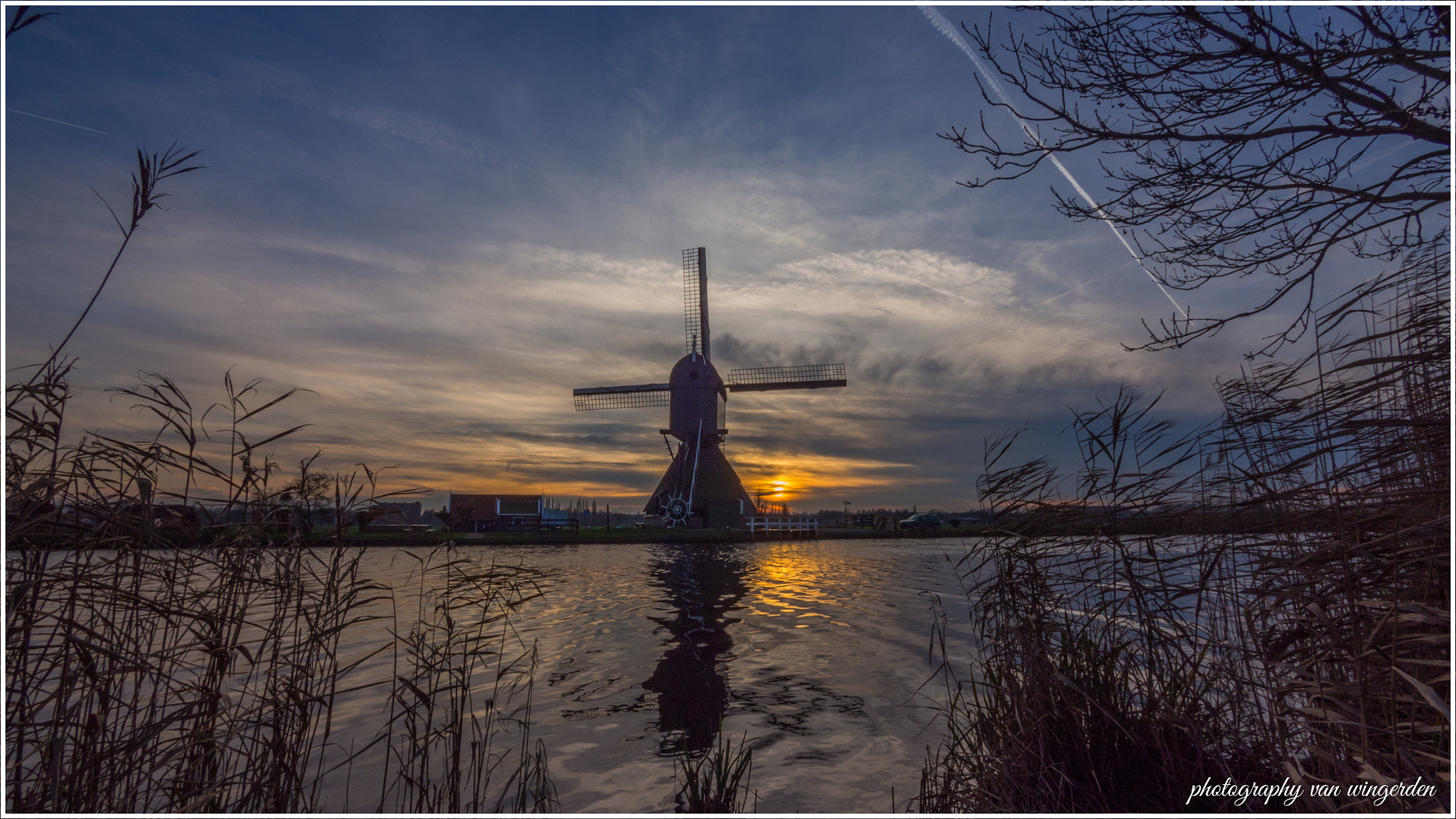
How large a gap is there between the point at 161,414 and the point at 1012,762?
5.75m

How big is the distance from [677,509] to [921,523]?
83.5ft

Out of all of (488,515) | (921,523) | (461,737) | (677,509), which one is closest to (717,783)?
(461,737)

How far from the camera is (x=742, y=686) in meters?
8.16

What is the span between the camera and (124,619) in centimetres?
383

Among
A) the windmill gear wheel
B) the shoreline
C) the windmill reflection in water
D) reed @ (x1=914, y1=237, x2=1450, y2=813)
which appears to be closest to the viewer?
reed @ (x1=914, y1=237, x2=1450, y2=813)

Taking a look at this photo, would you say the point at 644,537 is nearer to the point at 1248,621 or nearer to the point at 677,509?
the point at 677,509

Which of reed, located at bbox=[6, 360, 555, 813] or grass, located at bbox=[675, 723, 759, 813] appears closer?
reed, located at bbox=[6, 360, 555, 813]

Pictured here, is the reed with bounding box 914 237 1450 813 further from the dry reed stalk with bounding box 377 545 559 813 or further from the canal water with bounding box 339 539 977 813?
the dry reed stalk with bounding box 377 545 559 813

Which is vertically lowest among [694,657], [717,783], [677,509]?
[694,657]

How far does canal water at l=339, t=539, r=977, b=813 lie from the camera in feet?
18.2

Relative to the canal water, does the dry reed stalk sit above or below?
above

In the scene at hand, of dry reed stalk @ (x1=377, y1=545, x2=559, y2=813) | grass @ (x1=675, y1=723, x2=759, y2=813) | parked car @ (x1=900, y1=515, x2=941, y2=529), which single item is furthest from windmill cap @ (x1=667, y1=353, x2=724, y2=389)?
grass @ (x1=675, y1=723, x2=759, y2=813)

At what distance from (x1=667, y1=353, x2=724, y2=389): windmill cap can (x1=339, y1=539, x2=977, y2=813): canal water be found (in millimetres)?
19495

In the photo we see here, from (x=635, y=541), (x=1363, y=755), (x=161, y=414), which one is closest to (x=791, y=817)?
(x=1363, y=755)
